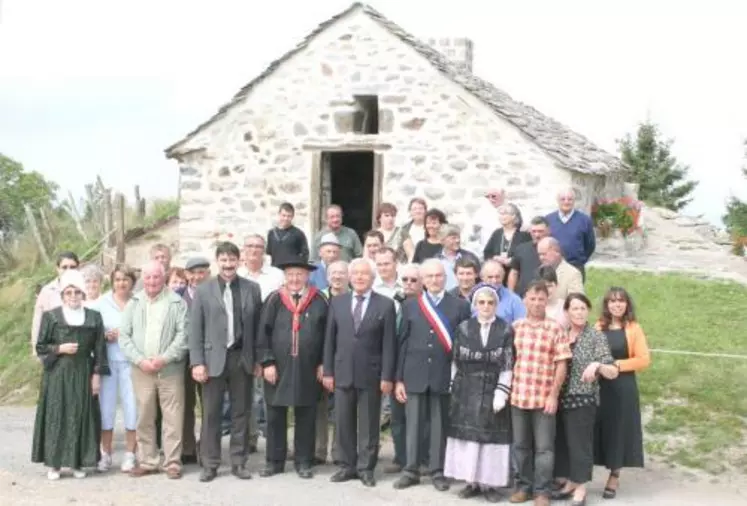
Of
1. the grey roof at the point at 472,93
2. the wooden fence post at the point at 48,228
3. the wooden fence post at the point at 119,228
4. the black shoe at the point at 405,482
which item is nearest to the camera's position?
the black shoe at the point at 405,482

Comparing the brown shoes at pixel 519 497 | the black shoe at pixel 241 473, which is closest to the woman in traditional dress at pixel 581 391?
the brown shoes at pixel 519 497

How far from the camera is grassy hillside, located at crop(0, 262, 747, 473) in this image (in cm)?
949

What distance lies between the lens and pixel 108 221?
18859mm

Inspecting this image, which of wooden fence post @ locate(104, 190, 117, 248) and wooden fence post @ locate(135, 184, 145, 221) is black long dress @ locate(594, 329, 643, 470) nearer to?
wooden fence post @ locate(104, 190, 117, 248)

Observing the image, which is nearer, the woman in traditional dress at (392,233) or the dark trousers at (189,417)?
the dark trousers at (189,417)

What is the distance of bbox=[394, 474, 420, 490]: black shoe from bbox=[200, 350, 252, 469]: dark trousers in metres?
1.19

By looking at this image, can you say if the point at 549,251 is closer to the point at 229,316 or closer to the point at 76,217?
the point at 229,316

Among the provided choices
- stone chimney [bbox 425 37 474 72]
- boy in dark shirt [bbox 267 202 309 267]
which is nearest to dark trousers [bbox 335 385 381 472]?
boy in dark shirt [bbox 267 202 309 267]

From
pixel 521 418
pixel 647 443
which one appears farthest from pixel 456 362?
pixel 647 443

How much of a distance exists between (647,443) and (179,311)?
410cm

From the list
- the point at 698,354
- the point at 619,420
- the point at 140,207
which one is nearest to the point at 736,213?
the point at 140,207

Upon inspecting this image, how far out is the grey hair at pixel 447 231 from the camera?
9.28 meters

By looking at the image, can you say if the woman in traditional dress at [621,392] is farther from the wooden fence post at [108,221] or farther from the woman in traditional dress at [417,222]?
the wooden fence post at [108,221]

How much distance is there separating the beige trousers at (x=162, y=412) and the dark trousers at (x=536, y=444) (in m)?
2.50
